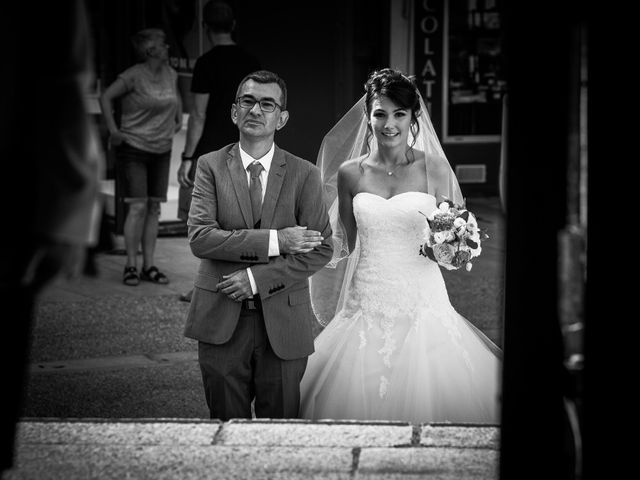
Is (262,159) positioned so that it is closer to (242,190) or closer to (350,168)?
(242,190)

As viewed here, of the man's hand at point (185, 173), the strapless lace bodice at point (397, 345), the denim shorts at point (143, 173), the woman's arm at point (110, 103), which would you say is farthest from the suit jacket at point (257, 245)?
the woman's arm at point (110, 103)

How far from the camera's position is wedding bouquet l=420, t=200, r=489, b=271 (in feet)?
18.1

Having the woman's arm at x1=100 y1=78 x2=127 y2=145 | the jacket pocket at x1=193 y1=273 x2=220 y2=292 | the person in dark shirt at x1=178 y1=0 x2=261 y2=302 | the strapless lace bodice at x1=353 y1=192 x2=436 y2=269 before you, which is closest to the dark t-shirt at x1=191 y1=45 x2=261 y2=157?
the person in dark shirt at x1=178 y1=0 x2=261 y2=302

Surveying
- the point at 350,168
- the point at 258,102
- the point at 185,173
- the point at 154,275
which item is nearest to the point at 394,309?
the point at 350,168

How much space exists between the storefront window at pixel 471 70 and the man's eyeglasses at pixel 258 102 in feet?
31.7

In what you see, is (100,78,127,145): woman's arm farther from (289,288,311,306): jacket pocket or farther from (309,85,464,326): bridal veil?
(289,288,311,306): jacket pocket

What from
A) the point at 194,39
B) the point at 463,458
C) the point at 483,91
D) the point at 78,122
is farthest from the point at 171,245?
the point at 78,122

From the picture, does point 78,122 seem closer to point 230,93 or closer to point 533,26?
point 533,26

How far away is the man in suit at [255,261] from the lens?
4.96 metres

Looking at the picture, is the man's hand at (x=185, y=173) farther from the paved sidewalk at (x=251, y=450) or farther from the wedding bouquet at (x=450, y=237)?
the paved sidewalk at (x=251, y=450)

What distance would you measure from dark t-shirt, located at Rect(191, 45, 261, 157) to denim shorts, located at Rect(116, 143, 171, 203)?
1.08m

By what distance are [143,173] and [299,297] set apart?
4606 mm

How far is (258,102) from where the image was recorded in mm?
5148

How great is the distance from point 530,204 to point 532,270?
0.13 metres
